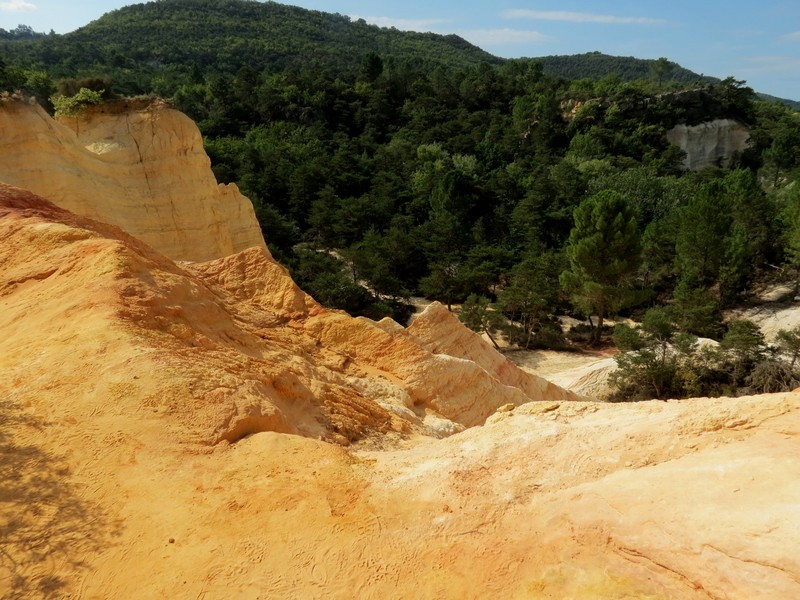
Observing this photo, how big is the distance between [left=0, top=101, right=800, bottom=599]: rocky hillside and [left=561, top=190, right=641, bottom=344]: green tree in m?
31.7

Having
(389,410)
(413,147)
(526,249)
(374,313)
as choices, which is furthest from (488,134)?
(389,410)

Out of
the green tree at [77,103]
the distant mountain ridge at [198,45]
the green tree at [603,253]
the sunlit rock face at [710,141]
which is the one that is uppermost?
the distant mountain ridge at [198,45]

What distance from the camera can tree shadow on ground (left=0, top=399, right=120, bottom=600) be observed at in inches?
213

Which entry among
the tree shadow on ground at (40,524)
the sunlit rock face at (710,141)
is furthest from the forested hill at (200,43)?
the tree shadow on ground at (40,524)

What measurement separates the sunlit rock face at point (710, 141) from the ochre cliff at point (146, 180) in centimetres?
7998

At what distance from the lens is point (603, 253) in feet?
127

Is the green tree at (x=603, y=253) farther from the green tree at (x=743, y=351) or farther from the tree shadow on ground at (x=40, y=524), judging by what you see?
the tree shadow on ground at (x=40, y=524)

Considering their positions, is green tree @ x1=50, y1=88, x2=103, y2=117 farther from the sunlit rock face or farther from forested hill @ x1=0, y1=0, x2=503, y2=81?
the sunlit rock face

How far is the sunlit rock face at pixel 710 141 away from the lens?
275 ft

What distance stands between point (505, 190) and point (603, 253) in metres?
25.5

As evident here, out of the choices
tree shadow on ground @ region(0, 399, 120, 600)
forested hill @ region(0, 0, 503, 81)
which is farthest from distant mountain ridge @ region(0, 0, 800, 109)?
tree shadow on ground @ region(0, 399, 120, 600)

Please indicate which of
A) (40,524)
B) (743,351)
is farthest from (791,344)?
(40,524)

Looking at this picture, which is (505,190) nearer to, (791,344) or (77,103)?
(791,344)

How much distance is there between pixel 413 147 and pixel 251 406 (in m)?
68.4
